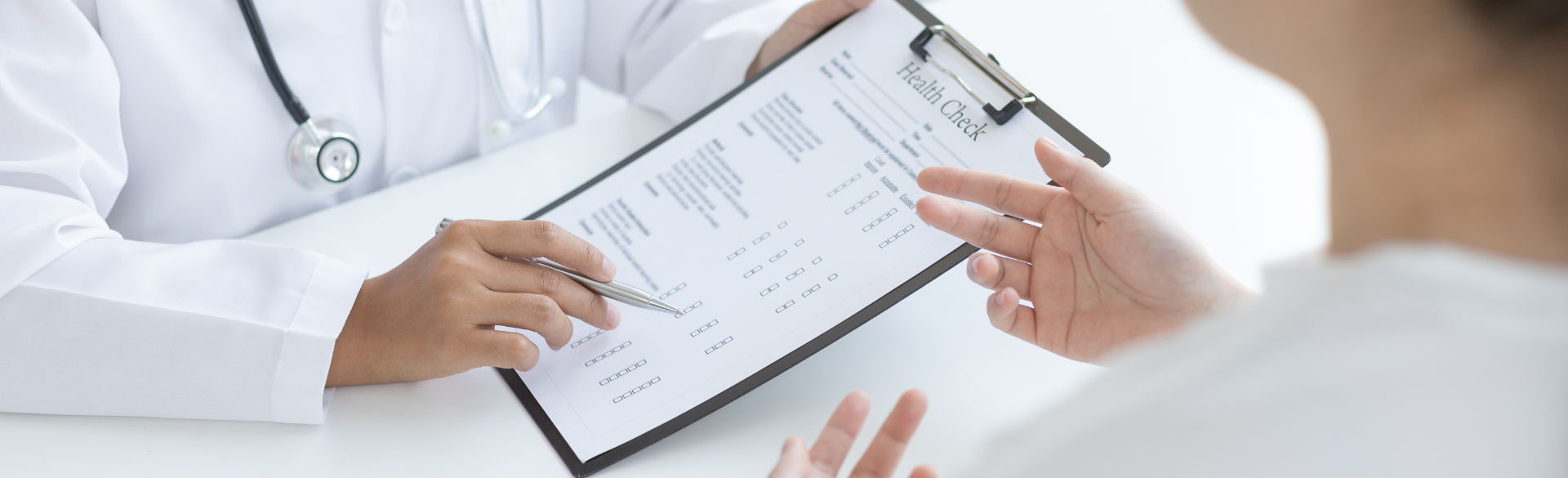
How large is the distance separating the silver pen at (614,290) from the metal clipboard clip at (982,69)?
32cm

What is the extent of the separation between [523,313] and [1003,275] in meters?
0.41

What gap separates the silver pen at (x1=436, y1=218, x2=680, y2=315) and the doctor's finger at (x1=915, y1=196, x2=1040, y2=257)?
22 cm

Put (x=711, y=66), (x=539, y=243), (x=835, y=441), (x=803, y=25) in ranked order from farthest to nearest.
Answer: (x=711, y=66)
(x=803, y=25)
(x=539, y=243)
(x=835, y=441)

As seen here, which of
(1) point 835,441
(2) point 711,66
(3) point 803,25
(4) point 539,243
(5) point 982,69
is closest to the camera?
(1) point 835,441

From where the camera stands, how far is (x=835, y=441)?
0.60 meters

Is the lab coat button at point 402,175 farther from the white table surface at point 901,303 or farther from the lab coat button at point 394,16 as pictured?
the lab coat button at point 394,16

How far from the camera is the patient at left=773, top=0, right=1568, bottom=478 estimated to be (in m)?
0.39

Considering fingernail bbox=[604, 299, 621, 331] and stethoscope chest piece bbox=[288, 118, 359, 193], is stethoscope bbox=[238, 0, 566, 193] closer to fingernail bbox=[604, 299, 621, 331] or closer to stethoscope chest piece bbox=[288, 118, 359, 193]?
stethoscope chest piece bbox=[288, 118, 359, 193]

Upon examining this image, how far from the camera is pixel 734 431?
0.71 metres

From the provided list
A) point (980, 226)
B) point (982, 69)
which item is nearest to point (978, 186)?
point (980, 226)

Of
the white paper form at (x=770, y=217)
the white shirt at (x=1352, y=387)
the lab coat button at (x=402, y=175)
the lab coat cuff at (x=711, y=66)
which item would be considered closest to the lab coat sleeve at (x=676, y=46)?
the lab coat cuff at (x=711, y=66)

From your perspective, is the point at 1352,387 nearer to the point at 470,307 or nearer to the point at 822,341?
the point at 822,341

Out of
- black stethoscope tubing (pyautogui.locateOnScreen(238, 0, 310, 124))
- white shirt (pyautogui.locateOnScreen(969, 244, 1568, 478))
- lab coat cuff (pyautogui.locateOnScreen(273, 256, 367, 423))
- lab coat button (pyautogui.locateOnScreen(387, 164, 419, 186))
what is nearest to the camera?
white shirt (pyautogui.locateOnScreen(969, 244, 1568, 478))

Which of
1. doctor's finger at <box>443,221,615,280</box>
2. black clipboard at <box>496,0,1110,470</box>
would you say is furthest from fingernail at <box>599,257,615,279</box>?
black clipboard at <box>496,0,1110,470</box>
